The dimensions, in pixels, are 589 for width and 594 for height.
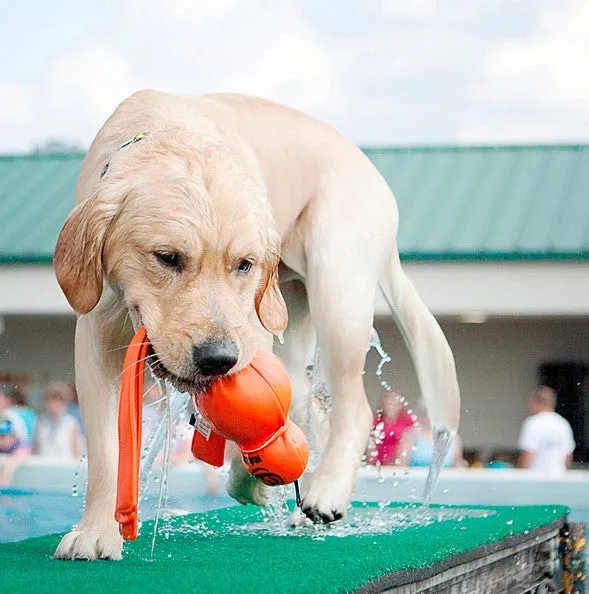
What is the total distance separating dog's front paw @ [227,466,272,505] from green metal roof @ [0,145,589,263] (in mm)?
10694

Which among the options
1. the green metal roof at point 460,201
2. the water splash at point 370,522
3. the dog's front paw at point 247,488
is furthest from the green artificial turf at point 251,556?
the green metal roof at point 460,201

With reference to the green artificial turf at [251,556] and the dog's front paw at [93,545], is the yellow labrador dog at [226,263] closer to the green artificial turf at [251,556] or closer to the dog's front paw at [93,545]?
the dog's front paw at [93,545]

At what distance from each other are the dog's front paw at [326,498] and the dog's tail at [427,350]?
2.90ft

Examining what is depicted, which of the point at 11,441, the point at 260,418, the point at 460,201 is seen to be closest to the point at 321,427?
the point at 260,418

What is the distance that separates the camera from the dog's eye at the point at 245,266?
3.14m

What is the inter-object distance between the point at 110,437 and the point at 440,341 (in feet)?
5.82

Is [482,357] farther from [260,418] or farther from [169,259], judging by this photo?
[169,259]

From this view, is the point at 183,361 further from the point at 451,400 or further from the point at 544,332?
the point at 544,332

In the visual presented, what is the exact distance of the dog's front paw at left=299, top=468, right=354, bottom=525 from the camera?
4.01 meters

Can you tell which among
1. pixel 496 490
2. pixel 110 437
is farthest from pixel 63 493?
pixel 110 437

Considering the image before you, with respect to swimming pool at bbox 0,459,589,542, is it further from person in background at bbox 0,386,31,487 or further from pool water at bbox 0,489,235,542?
person in background at bbox 0,386,31,487

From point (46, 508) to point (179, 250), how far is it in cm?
652

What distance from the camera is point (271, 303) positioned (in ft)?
11.8

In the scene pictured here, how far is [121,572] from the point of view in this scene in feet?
9.74
